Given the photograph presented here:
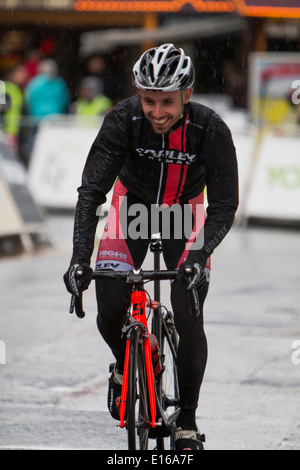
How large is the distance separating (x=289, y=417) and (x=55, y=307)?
3.63 metres

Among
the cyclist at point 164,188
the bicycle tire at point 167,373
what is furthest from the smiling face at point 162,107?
the bicycle tire at point 167,373

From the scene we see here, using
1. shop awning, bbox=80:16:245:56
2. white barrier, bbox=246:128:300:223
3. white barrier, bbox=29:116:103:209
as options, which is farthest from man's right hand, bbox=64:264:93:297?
shop awning, bbox=80:16:245:56

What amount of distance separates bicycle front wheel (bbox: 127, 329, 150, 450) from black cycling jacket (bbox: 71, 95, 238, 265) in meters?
0.48

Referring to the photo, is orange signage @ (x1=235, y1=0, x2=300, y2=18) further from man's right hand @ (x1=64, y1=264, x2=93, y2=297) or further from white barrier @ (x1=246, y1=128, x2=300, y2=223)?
man's right hand @ (x1=64, y1=264, x2=93, y2=297)

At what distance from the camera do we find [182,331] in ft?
15.0

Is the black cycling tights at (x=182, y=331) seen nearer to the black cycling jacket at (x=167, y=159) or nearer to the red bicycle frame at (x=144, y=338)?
the red bicycle frame at (x=144, y=338)

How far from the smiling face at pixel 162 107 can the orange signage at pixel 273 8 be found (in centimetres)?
1546

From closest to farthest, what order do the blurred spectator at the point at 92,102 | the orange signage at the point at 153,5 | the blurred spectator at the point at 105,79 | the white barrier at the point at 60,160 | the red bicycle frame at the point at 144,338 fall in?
1. the red bicycle frame at the point at 144,338
2. the white barrier at the point at 60,160
3. the blurred spectator at the point at 92,102
4. the blurred spectator at the point at 105,79
5. the orange signage at the point at 153,5

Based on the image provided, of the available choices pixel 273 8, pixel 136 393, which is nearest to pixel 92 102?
pixel 273 8

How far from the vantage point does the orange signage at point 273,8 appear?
1927 cm

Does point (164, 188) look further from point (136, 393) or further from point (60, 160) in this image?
point (60, 160)

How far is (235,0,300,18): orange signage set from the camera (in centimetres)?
1927
